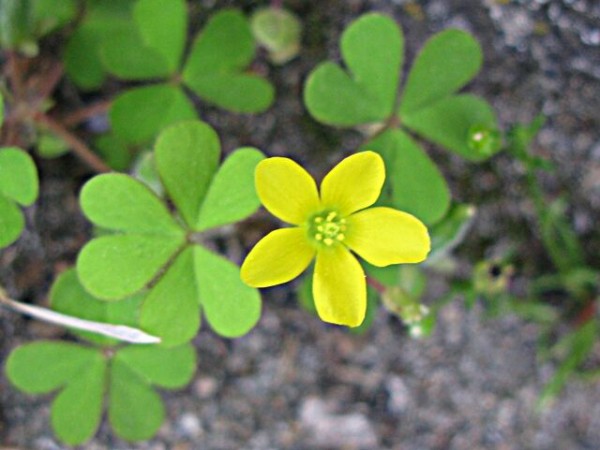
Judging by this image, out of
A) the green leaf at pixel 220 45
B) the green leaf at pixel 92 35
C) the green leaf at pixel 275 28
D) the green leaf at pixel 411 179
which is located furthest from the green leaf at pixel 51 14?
the green leaf at pixel 411 179

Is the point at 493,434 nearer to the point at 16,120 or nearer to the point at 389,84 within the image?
the point at 389,84

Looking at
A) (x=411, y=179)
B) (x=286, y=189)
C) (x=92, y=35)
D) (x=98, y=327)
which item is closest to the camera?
(x=286, y=189)

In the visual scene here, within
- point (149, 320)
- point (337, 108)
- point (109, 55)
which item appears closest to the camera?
point (149, 320)

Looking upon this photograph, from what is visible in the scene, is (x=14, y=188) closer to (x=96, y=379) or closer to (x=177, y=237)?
(x=177, y=237)

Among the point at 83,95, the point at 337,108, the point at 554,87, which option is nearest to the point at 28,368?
the point at 83,95

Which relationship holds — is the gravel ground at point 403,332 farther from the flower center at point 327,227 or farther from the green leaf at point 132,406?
the flower center at point 327,227

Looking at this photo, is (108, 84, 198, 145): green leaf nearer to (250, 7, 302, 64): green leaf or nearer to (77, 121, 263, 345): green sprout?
(250, 7, 302, 64): green leaf

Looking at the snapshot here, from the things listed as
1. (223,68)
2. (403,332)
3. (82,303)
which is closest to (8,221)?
(82,303)
